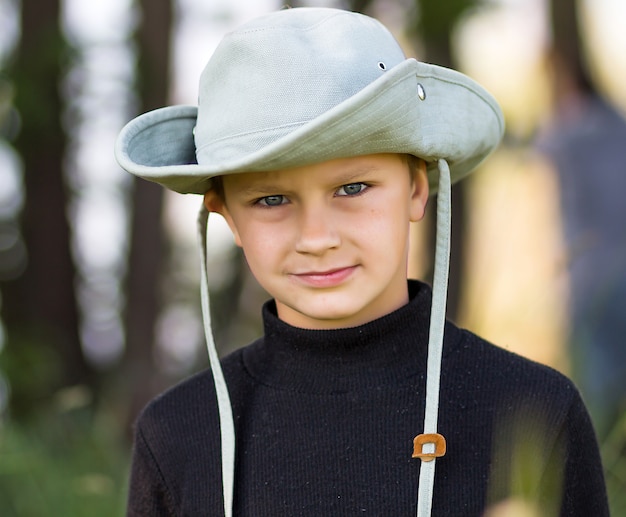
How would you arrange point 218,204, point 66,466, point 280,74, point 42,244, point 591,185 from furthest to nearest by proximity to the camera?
point 42,244 → point 591,185 → point 66,466 → point 218,204 → point 280,74

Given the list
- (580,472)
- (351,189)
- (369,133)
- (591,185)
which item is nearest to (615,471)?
(580,472)

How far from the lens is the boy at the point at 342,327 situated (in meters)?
1.98

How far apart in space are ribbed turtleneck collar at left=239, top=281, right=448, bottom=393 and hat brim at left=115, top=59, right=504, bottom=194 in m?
0.34

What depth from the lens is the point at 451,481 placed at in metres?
2.04

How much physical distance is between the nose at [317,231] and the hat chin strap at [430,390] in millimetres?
269

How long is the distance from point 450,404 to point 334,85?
0.66 meters

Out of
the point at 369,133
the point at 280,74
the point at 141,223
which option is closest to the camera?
the point at 369,133

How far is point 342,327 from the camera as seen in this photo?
84.9 inches

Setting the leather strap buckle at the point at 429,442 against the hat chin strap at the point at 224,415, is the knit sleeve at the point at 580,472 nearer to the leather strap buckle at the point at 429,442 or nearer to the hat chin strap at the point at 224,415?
the leather strap buckle at the point at 429,442

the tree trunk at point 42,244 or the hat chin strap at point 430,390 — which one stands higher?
the hat chin strap at point 430,390

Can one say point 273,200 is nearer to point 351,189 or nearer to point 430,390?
Answer: point 351,189

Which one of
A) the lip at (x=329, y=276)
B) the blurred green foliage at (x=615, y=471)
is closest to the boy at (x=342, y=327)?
the lip at (x=329, y=276)

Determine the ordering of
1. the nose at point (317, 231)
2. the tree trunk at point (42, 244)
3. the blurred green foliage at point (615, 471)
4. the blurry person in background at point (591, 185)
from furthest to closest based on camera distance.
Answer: the tree trunk at point (42, 244), the blurry person in background at point (591, 185), the blurred green foliage at point (615, 471), the nose at point (317, 231)

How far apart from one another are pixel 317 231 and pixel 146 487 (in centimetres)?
71
